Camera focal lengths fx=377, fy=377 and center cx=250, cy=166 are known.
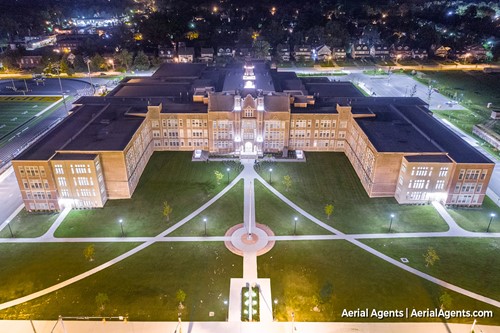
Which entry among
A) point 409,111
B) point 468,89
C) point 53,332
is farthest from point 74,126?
point 468,89

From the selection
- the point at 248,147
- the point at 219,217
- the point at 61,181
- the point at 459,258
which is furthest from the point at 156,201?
the point at 459,258

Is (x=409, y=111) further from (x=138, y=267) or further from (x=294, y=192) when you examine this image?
(x=138, y=267)

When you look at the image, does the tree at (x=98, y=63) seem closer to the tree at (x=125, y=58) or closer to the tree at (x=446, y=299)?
the tree at (x=125, y=58)

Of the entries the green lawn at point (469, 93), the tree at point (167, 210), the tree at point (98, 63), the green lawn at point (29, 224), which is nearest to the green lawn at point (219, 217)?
the tree at point (167, 210)

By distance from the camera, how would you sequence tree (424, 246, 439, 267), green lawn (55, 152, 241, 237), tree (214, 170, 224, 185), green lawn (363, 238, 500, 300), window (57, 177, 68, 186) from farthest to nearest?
tree (214, 170, 224, 185) < window (57, 177, 68, 186) < green lawn (55, 152, 241, 237) < tree (424, 246, 439, 267) < green lawn (363, 238, 500, 300)

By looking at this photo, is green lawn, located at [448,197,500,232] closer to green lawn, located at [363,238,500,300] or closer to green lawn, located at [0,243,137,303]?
green lawn, located at [363,238,500,300]

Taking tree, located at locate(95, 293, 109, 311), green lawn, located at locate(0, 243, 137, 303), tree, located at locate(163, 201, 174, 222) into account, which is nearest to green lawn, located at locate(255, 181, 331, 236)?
tree, located at locate(163, 201, 174, 222)

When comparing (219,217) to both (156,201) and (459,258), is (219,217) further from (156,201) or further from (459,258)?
(459,258)
